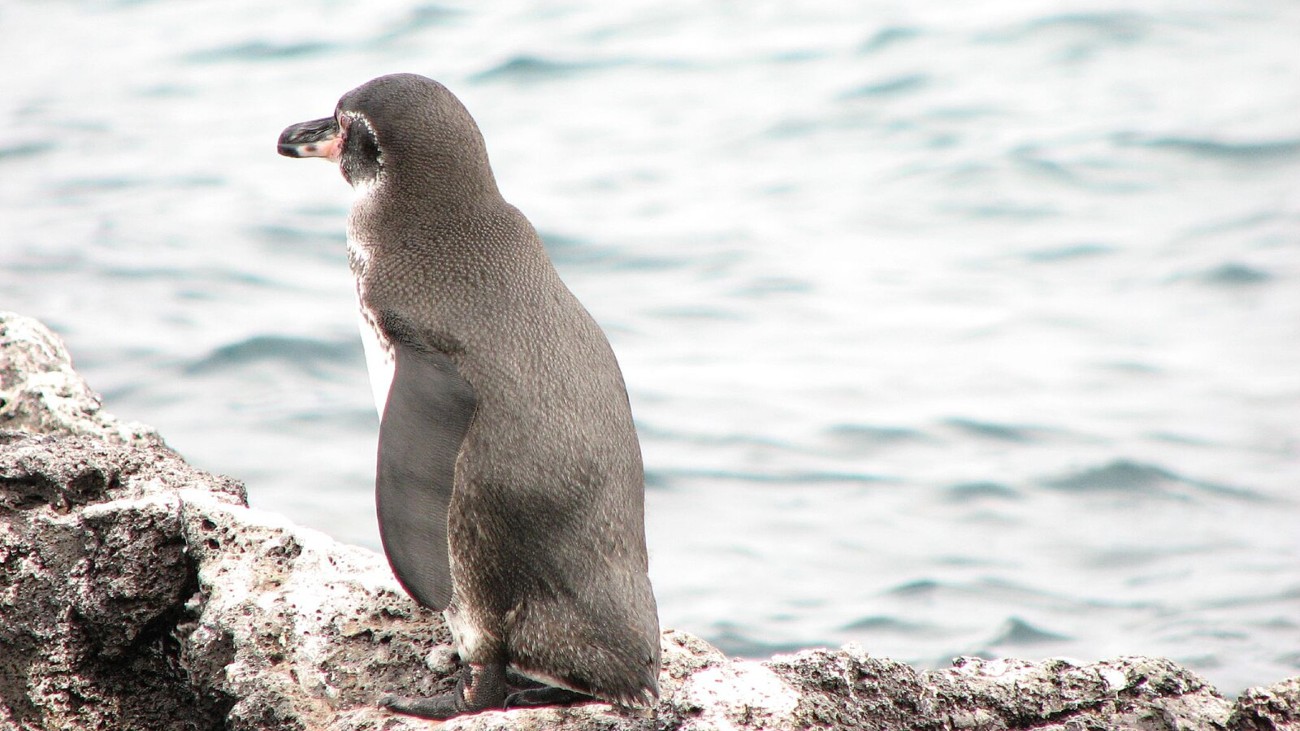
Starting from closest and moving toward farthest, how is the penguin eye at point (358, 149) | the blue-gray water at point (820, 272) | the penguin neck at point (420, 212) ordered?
the penguin neck at point (420, 212)
the penguin eye at point (358, 149)
the blue-gray water at point (820, 272)

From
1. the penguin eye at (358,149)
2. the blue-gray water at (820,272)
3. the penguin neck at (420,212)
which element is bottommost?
the blue-gray water at (820,272)

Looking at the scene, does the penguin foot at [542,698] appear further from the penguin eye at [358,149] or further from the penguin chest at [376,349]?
the penguin eye at [358,149]

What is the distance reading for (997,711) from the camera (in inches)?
119

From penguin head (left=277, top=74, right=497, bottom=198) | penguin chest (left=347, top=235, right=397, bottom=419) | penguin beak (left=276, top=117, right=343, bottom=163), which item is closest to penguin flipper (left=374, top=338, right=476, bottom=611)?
penguin chest (left=347, top=235, right=397, bottom=419)

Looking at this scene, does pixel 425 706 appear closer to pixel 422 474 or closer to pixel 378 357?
pixel 422 474

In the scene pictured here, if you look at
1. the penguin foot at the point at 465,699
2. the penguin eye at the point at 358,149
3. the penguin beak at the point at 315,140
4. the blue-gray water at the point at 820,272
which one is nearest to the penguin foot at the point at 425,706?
the penguin foot at the point at 465,699

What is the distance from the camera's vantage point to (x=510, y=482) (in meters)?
2.92

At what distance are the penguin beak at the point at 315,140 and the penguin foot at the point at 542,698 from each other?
1.39 meters

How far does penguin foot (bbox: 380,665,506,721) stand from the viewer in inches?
114

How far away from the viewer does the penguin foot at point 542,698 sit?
9.68ft

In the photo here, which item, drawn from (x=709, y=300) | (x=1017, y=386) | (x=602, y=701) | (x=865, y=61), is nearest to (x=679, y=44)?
(x=865, y=61)

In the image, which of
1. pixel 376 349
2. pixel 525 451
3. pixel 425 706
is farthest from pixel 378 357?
pixel 425 706

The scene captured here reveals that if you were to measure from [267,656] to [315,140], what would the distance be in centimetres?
129

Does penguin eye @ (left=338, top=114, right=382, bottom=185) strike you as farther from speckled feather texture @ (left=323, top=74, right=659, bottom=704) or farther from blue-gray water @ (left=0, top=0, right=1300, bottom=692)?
blue-gray water @ (left=0, top=0, right=1300, bottom=692)
